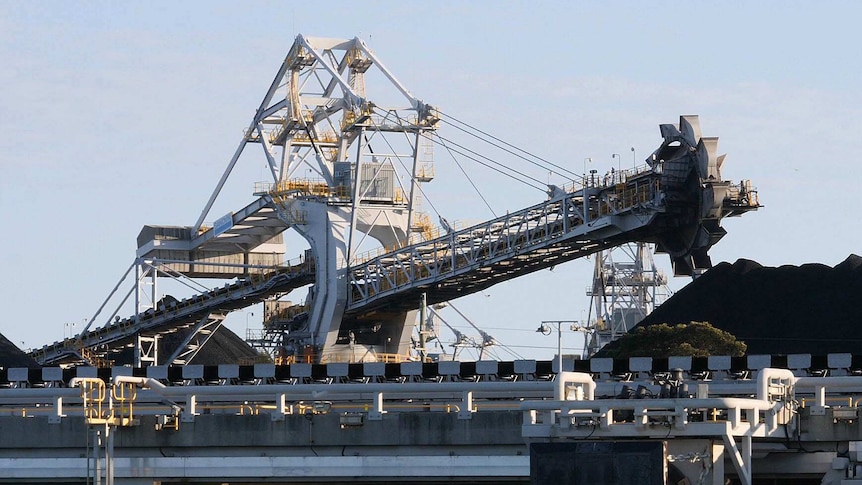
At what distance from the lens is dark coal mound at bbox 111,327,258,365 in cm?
16638

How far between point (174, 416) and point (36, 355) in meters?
113

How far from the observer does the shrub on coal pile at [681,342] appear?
110188mm

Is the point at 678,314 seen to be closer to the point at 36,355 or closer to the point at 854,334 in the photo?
the point at 854,334

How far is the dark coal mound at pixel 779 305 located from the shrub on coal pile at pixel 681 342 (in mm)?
8655

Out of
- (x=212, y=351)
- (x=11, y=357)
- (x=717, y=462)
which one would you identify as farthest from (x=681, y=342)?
(x=717, y=462)

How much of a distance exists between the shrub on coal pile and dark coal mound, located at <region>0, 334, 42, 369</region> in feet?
133

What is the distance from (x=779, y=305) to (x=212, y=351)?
209 ft

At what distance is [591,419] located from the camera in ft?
118

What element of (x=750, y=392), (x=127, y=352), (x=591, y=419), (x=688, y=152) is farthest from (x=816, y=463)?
(x=127, y=352)

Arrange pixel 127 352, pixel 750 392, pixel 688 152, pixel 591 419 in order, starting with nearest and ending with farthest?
pixel 591 419 < pixel 750 392 < pixel 688 152 < pixel 127 352

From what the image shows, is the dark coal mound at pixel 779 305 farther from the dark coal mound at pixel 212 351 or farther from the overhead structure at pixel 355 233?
the dark coal mound at pixel 212 351

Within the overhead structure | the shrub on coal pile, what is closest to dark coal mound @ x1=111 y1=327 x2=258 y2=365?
the overhead structure

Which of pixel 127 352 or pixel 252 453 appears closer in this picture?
pixel 252 453

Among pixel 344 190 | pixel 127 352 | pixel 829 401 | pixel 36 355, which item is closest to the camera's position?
pixel 829 401
